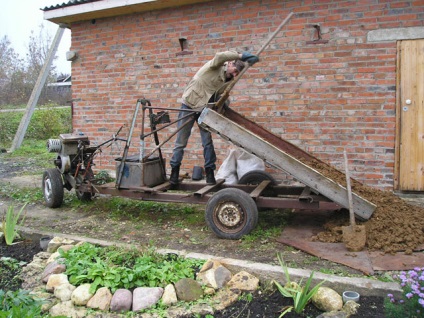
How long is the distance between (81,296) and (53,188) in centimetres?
316

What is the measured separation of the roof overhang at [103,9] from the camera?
7180 millimetres

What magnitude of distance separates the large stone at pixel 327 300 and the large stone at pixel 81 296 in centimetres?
181

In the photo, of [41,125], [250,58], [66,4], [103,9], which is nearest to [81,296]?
[250,58]

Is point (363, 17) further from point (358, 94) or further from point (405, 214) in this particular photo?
point (405, 214)

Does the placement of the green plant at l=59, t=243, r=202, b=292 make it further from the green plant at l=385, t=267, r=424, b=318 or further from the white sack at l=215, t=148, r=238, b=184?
the white sack at l=215, t=148, r=238, b=184

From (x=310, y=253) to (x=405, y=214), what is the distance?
3.98ft

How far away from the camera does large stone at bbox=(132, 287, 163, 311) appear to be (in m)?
3.30

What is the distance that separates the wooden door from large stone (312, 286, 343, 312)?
3556 millimetres

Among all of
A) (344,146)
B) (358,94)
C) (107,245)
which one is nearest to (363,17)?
(358,94)

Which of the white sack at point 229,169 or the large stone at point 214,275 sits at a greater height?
the white sack at point 229,169

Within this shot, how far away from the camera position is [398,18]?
6008 millimetres

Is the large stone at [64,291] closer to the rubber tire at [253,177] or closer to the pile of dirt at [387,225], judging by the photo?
the pile of dirt at [387,225]

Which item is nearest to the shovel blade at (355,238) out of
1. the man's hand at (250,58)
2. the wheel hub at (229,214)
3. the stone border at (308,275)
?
the stone border at (308,275)

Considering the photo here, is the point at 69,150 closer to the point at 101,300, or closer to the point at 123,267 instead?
the point at 123,267
